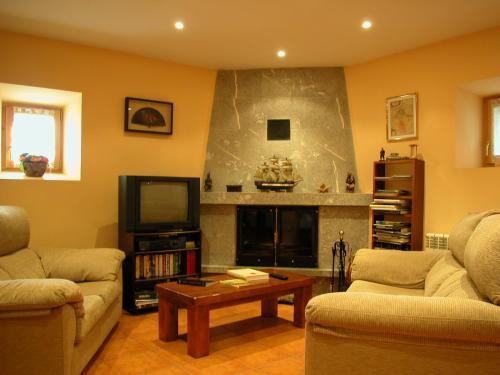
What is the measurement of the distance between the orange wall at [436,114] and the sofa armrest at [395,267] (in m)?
0.99

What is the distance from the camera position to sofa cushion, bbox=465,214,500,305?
61.7 inches

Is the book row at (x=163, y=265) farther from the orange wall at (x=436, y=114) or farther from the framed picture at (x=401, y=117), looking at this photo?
the framed picture at (x=401, y=117)

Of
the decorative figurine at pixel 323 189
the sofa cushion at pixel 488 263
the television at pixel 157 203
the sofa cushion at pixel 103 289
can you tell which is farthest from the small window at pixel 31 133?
the sofa cushion at pixel 488 263

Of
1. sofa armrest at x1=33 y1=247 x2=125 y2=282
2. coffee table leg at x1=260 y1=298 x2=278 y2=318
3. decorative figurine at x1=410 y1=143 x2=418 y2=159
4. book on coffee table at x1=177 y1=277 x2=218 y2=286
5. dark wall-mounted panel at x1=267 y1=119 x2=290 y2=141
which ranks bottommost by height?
coffee table leg at x1=260 y1=298 x2=278 y2=318

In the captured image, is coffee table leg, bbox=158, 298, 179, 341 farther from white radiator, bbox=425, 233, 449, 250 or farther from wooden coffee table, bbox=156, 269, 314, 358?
white radiator, bbox=425, 233, 449, 250

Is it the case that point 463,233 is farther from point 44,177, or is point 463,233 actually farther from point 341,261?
point 44,177

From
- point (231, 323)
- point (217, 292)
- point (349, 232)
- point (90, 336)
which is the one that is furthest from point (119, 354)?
point (349, 232)

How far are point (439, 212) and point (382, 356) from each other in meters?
2.60

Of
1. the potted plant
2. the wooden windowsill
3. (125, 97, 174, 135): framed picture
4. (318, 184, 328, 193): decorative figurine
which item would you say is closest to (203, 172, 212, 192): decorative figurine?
(125, 97, 174, 135): framed picture

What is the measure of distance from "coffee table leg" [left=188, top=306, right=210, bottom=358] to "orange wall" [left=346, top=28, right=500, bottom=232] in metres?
2.38

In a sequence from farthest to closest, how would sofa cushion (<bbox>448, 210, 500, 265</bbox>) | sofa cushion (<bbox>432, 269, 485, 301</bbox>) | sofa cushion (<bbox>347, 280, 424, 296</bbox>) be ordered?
sofa cushion (<bbox>347, 280, 424, 296</bbox>) < sofa cushion (<bbox>448, 210, 500, 265</bbox>) < sofa cushion (<bbox>432, 269, 485, 301</bbox>)

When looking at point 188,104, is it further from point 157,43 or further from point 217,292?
point 217,292

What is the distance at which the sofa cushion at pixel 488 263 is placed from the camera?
157 centimetres

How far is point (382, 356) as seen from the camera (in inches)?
62.8
